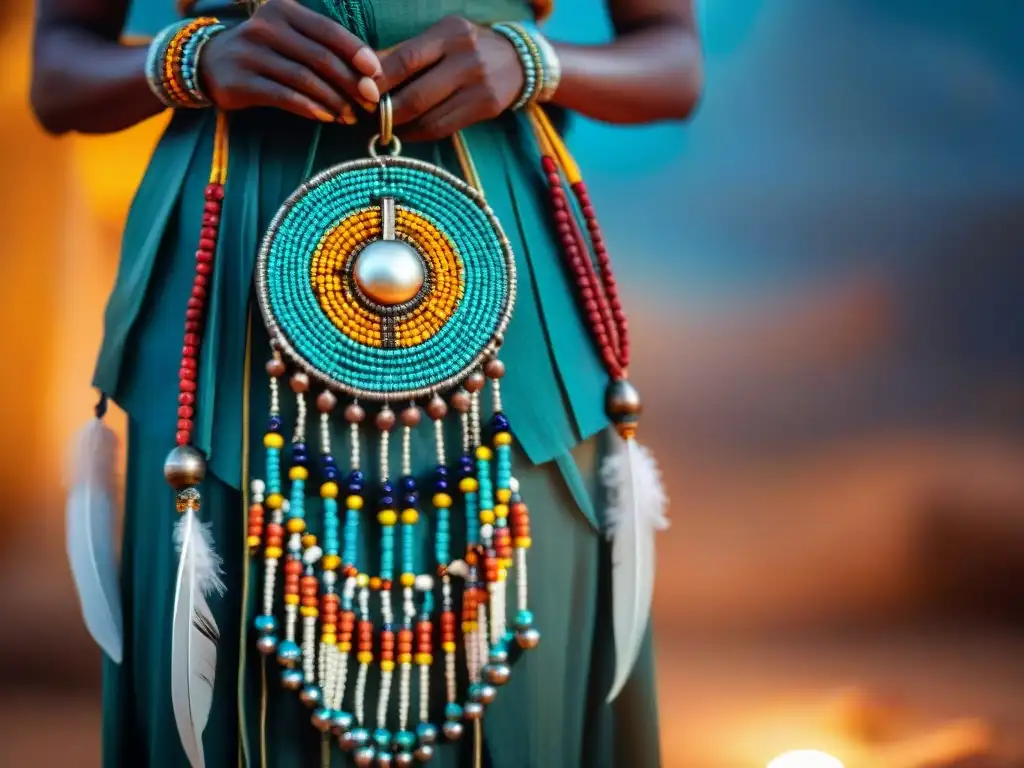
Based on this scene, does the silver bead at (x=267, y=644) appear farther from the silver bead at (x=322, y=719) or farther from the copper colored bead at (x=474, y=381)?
the copper colored bead at (x=474, y=381)

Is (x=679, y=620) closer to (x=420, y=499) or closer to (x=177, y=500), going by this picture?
(x=420, y=499)

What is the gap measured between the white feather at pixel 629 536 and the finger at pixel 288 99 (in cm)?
30

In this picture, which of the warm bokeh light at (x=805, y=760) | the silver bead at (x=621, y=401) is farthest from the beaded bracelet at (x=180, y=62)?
the warm bokeh light at (x=805, y=760)

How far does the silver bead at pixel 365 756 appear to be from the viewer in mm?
628

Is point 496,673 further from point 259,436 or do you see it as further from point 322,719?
point 259,436

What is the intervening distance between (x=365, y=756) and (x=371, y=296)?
29 centimetres

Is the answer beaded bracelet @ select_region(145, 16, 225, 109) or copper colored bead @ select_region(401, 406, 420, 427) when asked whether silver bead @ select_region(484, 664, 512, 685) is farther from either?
beaded bracelet @ select_region(145, 16, 225, 109)

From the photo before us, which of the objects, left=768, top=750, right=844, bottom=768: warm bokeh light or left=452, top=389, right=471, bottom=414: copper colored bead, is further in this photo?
left=768, top=750, right=844, bottom=768: warm bokeh light

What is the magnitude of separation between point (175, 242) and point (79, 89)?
0.55 feet

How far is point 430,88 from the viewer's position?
65 cm

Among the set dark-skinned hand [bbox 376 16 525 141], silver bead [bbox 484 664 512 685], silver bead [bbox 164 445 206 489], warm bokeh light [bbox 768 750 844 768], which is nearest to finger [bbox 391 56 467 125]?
dark-skinned hand [bbox 376 16 525 141]

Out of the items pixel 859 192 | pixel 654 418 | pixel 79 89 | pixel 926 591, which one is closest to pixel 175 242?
pixel 79 89

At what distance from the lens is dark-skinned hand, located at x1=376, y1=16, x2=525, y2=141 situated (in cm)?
65

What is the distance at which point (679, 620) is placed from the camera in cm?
105
